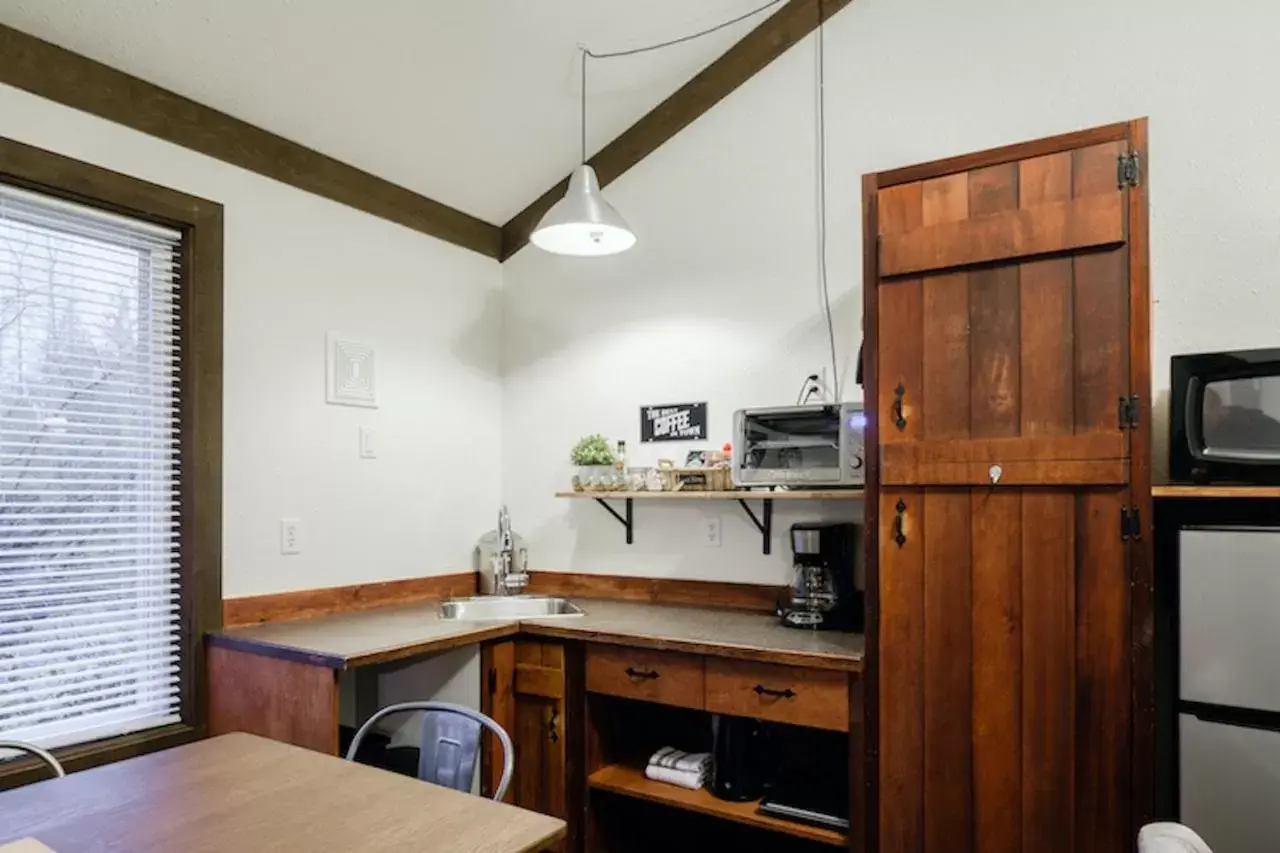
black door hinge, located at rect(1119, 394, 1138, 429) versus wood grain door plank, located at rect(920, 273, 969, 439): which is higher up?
wood grain door plank, located at rect(920, 273, 969, 439)

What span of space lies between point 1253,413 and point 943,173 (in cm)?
90

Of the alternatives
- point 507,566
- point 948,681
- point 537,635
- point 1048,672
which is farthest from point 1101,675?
point 507,566

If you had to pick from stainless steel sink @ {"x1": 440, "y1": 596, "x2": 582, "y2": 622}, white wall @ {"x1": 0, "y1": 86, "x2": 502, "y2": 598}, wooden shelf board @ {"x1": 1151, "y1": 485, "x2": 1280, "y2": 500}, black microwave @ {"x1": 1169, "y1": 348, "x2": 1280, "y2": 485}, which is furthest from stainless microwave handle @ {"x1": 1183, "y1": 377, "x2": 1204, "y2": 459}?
white wall @ {"x1": 0, "y1": 86, "x2": 502, "y2": 598}

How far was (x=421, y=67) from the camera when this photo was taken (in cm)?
275

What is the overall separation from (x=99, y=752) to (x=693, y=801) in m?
1.64

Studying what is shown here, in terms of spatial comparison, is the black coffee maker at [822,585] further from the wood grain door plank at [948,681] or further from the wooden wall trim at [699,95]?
the wooden wall trim at [699,95]

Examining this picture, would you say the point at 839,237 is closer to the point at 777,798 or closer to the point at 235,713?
the point at 777,798

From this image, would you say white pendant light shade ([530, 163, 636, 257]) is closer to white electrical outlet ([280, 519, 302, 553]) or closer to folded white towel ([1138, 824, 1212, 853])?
white electrical outlet ([280, 519, 302, 553])

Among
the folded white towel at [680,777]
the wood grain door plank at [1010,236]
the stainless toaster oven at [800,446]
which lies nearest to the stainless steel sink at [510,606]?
the folded white towel at [680,777]

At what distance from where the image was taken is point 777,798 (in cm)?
248

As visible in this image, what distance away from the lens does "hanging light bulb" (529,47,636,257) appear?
253 centimetres

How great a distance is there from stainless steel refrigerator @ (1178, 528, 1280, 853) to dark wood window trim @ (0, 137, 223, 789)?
2.58 m

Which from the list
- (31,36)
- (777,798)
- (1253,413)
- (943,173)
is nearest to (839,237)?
(943,173)

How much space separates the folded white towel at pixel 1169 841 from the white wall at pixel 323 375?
8.09ft
